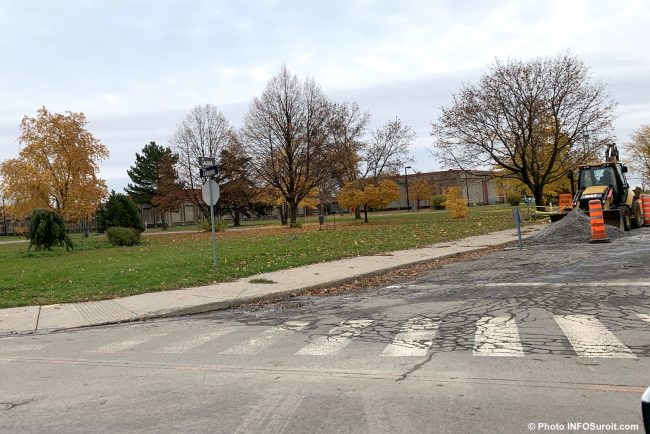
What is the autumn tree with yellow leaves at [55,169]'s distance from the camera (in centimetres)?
3619

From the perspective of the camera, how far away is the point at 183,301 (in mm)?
10555

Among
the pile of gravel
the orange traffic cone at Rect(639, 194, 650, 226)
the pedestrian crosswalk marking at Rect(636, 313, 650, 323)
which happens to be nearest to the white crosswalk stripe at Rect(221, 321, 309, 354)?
the pedestrian crosswalk marking at Rect(636, 313, 650, 323)

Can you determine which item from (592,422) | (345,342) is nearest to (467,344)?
(345,342)

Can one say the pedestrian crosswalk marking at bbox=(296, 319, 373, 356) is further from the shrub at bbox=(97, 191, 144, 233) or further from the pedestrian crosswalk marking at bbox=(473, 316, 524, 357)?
the shrub at bbox=(97, 191, 144, 233)

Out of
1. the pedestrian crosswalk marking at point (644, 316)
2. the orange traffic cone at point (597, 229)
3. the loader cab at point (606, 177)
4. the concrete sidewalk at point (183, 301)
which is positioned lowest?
the pedestrian crosswalk marking at point (644, 316)

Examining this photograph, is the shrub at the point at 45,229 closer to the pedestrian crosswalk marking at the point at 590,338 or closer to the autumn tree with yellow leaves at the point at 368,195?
the autumn tree with yellow leaves at the point at 368,195

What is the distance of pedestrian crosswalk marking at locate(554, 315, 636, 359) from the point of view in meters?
5.62

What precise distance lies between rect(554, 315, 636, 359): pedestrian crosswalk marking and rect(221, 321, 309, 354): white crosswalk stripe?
3.72 m

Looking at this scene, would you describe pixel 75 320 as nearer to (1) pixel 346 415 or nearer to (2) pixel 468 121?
(1) pixel 346 415

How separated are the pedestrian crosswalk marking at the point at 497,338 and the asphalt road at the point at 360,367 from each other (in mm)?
26

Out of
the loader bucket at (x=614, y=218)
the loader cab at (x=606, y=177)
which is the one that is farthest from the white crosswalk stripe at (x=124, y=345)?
the loader cab at (x=606, y=177)

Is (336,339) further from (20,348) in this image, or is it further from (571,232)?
(571,232)

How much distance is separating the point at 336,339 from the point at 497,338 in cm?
206

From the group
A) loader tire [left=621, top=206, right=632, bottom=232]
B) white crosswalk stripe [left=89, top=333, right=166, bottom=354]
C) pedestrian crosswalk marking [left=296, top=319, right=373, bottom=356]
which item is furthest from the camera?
loader tire [left=621, top=206, right=632, bottom=232]
